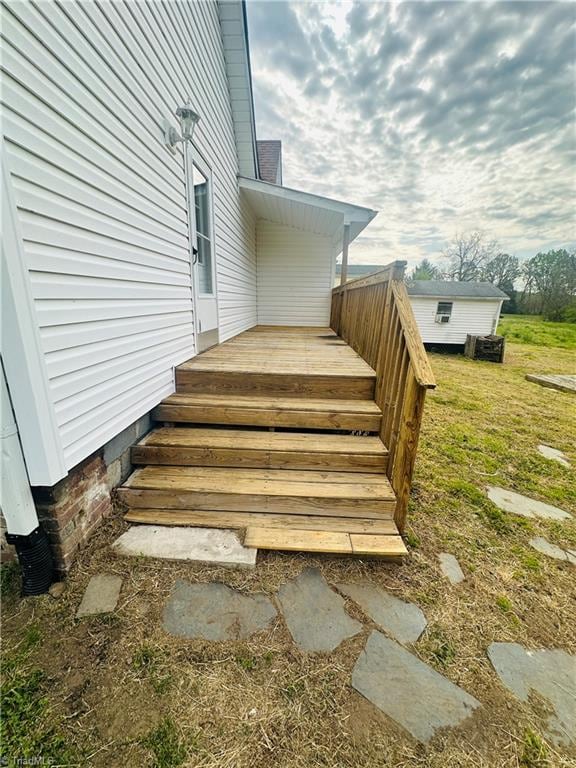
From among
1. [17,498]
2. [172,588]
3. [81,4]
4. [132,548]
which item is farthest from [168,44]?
[172,588]

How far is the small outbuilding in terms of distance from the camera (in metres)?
14.5

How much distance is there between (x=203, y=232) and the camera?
3963 millimetres

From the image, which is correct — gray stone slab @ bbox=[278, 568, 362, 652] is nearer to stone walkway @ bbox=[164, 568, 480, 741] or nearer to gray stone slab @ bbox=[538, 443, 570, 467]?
stone walkway @ bbox=[164, 568, 480, 741]

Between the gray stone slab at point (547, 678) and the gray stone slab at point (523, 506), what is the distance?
1.23 metres

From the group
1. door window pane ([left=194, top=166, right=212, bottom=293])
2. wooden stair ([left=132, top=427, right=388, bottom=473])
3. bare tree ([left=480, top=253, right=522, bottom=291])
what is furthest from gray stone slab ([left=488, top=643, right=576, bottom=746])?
bare tree ([left=480, top=253, right=522, bottom=291])

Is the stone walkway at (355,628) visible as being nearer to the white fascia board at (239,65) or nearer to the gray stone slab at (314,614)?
the gray stone slab at (314,614)

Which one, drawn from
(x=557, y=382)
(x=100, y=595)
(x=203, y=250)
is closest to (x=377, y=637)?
(x=100, y=595)

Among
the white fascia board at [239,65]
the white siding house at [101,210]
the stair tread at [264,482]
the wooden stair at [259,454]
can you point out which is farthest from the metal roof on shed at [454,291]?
the stair tread at [264,482]

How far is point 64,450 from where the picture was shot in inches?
62.2

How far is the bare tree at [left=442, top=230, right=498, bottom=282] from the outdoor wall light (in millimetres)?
32547

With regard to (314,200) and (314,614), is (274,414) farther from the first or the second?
(314,200)

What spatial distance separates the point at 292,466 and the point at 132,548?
1.17 metres

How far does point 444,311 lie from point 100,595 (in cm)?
1646

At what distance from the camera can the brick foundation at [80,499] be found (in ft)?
5.20
